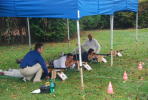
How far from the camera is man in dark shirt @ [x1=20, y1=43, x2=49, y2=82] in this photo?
10078 mm

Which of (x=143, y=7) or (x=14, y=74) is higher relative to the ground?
(x=143, y=7)

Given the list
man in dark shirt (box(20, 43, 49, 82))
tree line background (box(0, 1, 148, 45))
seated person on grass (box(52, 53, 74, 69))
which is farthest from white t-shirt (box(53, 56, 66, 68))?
tree line background (box(0, 1, 148, 45))

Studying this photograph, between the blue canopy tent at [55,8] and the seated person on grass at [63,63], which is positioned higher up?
the blue canopy tent at [55,8]

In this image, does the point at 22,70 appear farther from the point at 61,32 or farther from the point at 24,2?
the point at 61,32

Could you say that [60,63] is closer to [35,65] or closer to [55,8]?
[35,65]

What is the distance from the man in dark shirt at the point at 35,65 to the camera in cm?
1008

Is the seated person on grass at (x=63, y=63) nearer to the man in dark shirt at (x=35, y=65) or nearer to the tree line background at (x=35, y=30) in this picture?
the man in dark shirt at (x=35, y=65)

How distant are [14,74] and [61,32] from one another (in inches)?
401

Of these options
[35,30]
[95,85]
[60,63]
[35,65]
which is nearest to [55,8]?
[35,65]

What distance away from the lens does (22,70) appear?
33.4 feet

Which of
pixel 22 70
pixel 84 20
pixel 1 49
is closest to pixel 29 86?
pixel 22 70

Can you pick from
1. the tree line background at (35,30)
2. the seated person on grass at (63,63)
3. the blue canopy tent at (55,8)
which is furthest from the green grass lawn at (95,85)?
the tree line background at (35,30)

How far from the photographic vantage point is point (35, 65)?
10.1 meters

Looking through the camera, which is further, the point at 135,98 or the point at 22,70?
the point at 22,70
